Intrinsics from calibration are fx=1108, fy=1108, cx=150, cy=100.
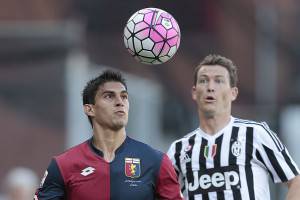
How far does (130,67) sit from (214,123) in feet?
46.5

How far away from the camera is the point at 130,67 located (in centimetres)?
2300

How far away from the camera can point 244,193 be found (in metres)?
8.56

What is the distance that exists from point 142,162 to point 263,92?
57.0ft

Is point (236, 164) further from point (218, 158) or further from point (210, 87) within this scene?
point (210, 87)

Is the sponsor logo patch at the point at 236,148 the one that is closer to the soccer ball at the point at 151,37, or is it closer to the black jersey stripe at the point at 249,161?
the black jersey stripe at the point at 249,161

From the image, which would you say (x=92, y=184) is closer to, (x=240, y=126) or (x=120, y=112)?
(x=120, y=112)

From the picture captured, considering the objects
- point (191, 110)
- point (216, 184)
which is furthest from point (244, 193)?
point (191, 110)

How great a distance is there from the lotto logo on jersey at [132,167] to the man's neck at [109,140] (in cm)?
15

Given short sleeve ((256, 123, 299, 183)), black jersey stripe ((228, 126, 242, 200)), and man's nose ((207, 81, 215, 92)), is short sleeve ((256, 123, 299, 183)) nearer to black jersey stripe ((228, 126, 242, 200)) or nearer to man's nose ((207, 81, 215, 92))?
black jersey stripe ((228, 126, 242, 200))

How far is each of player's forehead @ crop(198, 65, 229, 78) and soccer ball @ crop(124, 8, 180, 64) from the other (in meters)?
0.31

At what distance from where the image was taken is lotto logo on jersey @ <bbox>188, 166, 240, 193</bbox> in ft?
28.1

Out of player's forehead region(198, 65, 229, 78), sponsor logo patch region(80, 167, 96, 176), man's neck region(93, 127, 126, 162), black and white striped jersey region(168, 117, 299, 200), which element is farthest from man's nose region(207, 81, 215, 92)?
sponsor logo patch region(80, 167, 96, 176)

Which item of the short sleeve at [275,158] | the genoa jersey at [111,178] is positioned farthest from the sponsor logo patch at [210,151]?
the genoa jersey at [111,178]

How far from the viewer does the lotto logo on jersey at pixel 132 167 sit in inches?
318
